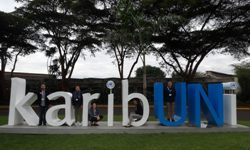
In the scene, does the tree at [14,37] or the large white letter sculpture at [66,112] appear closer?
the large white letter sculpture at [66,112]

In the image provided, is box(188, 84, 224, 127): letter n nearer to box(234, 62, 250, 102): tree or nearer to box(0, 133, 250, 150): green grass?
box(0, 133, 250, 150): green grass

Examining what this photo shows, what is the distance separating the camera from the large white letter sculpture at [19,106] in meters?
13.4

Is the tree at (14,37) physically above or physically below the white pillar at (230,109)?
above

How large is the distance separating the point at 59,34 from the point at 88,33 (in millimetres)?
2988

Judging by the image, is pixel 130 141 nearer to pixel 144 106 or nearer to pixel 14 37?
pixel 144 106

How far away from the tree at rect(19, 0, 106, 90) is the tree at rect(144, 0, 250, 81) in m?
6.02

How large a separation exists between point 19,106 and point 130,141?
16.5 feet

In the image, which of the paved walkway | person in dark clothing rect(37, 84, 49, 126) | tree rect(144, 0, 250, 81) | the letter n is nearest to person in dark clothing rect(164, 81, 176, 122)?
the letter n

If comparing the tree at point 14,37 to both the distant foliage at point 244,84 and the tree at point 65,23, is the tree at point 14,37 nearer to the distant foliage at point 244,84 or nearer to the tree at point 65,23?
the tree at point 65,23

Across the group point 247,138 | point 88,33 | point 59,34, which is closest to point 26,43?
point 59,34

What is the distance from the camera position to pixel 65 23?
34.5 metres

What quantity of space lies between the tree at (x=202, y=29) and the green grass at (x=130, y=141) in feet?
58.2

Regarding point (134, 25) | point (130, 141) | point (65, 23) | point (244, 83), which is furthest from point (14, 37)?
point (130, 141)

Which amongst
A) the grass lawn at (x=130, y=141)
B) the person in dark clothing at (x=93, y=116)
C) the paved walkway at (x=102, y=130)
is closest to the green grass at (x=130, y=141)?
the grass lawn at (x=130, y=141)
